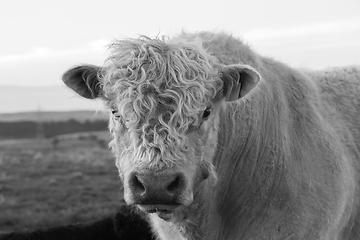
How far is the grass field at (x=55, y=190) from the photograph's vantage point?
1289 cm

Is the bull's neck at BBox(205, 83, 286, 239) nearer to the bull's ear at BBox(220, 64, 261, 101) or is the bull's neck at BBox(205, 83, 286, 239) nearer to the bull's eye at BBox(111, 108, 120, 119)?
the bull's ear at BBox(220, 64, 261, 101)

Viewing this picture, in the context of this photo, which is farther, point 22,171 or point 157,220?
point 22,171

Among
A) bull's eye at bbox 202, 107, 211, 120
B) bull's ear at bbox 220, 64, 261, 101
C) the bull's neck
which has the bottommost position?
the bull's neck

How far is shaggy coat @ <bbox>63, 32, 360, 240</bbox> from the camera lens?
141 inches

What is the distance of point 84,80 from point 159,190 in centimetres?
124

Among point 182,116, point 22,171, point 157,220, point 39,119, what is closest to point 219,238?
point 157,220

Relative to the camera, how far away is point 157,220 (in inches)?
189

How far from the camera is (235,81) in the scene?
13.1ft

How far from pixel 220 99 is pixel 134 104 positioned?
2.38 ft

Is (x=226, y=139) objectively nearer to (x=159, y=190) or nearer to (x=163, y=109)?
(x=163, y=109)

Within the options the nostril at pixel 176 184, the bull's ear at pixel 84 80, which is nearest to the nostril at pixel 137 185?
the nostril at pixel 176 184

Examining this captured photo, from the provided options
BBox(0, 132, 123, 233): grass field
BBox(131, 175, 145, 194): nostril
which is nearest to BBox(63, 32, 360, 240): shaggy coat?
BBox(131, 175, 145, 194): nostril

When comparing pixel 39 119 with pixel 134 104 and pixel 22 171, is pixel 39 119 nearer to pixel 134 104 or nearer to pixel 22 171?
pixel 22 171

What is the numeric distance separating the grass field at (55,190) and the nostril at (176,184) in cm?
488
